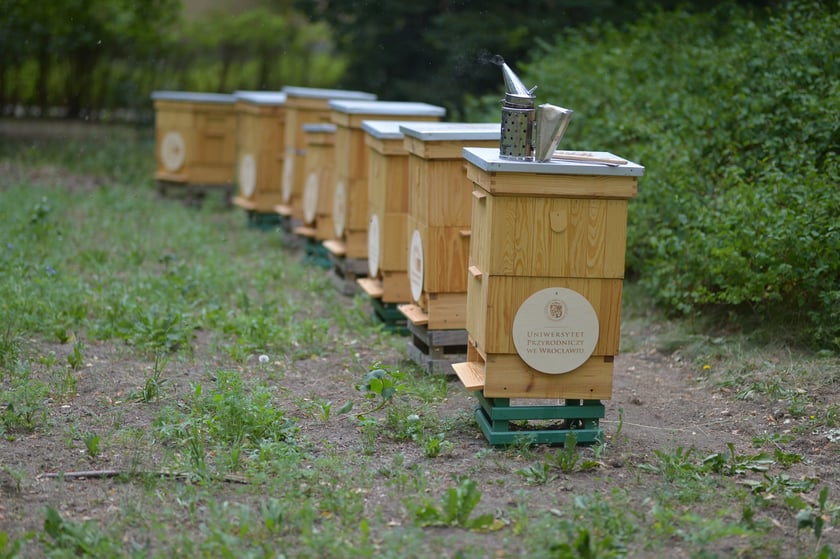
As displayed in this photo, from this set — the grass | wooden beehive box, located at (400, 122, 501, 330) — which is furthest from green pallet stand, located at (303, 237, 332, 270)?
wooden beehive box, located at (400, 122, 501, 330)

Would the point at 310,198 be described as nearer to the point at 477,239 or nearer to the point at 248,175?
the point at 248,175

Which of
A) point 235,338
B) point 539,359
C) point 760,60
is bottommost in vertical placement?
point 235,338

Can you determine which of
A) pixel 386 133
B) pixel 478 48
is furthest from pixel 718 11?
pixel 386 133

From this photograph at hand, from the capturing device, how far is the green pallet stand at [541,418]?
425 cm

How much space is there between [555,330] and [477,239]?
607 mm

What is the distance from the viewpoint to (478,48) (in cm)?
1196

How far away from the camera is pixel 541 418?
425 centimetres

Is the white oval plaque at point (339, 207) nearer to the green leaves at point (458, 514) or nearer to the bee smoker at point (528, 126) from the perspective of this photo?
the bee smoker at point (528, 126)

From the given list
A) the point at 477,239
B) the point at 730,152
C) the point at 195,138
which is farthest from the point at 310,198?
the point at 477,239

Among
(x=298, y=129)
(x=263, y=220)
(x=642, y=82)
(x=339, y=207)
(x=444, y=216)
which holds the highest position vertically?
(x=642, y=82)

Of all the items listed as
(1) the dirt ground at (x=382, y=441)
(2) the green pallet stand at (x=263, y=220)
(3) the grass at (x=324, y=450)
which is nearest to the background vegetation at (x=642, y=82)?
(3) the grass at (x=324, y=450)

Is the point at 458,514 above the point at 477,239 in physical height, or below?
below

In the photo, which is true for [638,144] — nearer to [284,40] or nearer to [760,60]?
[760,60]

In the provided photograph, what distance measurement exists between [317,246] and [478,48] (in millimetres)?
4341
